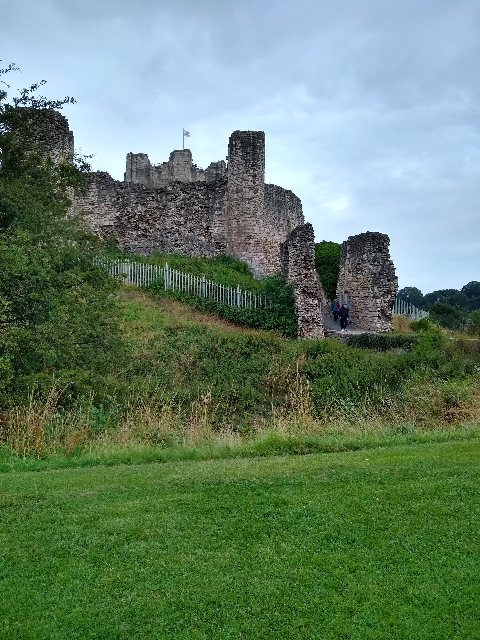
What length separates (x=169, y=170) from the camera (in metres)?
41.8

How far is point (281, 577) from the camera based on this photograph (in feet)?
14.0

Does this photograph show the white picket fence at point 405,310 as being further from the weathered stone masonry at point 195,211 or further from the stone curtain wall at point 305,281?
the stone curtain wall at point 305,281

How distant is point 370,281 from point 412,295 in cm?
6071

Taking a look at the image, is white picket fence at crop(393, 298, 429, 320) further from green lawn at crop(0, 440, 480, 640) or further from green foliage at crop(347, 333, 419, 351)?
green lawn at crop(0, 440, 480, 640)

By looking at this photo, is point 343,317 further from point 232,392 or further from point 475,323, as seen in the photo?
point 232,392

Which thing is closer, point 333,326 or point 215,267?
point 215,267

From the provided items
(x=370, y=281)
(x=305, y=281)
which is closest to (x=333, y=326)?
(x=370, y=281)

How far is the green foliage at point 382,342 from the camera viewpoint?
21734 mm

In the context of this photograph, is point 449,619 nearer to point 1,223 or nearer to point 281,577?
point 281,577

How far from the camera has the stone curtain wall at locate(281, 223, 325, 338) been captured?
914 inches

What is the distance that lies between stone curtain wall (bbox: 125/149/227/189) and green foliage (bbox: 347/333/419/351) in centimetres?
2218

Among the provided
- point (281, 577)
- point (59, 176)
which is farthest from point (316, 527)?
point (59, 176)

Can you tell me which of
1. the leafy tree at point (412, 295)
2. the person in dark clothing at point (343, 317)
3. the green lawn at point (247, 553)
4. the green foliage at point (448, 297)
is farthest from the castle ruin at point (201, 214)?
the leafy tree at point (412, 295)

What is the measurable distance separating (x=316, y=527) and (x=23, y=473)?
11.9ft
